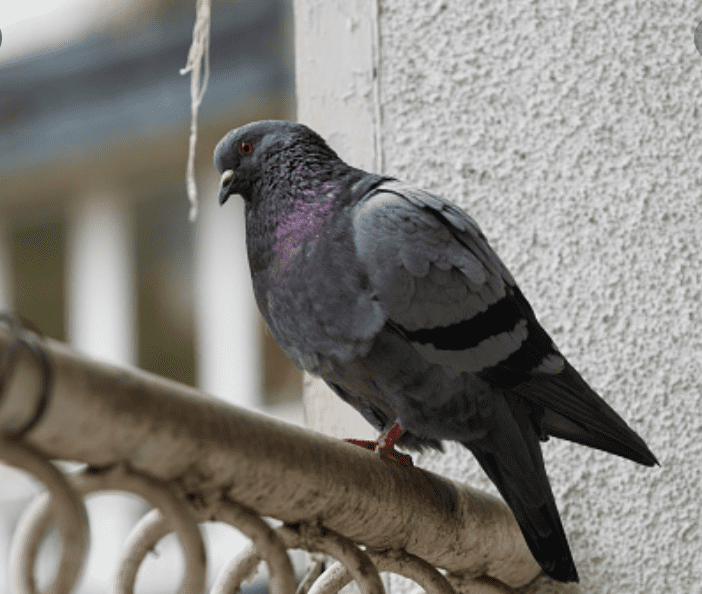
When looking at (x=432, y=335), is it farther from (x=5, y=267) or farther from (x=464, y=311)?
(x=5, y=267)

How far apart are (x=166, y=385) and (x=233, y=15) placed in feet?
14.2

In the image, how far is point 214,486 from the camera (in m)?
0.89

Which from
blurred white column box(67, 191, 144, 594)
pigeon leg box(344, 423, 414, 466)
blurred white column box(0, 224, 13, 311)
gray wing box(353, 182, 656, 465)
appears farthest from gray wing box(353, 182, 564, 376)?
blurred white column box(0, 224, 13, 311)

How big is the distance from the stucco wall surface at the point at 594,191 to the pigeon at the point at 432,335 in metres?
0.21

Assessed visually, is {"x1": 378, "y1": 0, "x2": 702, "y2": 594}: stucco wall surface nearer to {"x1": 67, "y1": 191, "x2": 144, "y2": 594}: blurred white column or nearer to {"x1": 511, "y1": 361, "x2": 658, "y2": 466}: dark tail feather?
{"x1": 511, "y1": 361, "x2": 658, "y2": 466}: dark tail feather

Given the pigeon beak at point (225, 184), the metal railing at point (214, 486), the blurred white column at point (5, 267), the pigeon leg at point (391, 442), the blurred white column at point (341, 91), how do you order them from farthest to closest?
the blurred white column at point (5, 267)
the blurred white column at point (341, 91)
the pigeon beak at point (225, 184)
the pigeon leg at point (391, 442)
the metal railing at point (214, 486)

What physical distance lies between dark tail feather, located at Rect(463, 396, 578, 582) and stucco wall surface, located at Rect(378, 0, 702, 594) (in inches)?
8.9

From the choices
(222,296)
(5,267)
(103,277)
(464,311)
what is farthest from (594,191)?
(5,267)

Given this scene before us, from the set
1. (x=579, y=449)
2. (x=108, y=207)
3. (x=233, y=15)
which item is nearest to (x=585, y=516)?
(x=579, y=449)

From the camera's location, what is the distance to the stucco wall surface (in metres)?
1.49

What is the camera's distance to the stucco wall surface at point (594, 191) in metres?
1.49

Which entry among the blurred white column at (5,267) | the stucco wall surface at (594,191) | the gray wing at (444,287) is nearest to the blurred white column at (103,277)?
the blurred white column at (5,267)

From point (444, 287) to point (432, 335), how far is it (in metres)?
0.07

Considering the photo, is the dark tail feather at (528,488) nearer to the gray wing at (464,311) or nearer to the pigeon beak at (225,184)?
the gray wing at (464,311)
